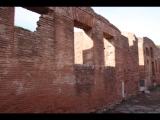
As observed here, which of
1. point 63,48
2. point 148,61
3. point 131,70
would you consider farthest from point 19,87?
point 148,61

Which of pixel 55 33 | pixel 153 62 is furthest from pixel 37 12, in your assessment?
pixel 153 62

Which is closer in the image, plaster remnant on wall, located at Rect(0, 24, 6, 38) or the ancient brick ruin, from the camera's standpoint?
plaster remnant on wall, located at Rect(0, 24, 6, 38)

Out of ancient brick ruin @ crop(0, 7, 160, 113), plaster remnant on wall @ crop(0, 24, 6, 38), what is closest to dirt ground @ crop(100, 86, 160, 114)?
ancient brick ruin @ crop(0, 7, 160, 113)

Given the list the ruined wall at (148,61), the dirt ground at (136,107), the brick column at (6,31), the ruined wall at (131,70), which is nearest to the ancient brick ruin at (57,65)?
the brick column at (6,31)

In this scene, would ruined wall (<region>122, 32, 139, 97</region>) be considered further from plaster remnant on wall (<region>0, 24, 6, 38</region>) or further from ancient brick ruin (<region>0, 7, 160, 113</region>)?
plaster remnant on wall (<region>0, 24, 6, 38</region>)

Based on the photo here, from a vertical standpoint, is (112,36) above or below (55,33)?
above

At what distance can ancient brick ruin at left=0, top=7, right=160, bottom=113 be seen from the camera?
13.4 feet

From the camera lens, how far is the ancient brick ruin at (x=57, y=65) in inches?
161

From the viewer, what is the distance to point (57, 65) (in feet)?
17.7

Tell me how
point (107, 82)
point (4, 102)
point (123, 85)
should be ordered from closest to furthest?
point (4, 102)
point (107, 82)
point (123, 85)

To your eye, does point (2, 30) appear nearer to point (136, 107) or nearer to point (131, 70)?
point (136, 107)

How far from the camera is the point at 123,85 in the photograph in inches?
398
